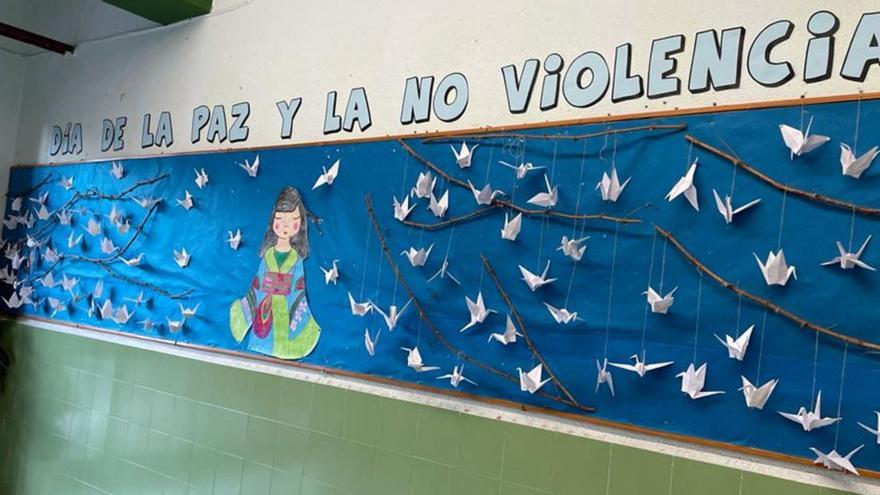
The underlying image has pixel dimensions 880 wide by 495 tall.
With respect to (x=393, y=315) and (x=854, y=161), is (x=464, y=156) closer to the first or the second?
(x=393, y=315)

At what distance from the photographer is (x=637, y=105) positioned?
2.01 meters

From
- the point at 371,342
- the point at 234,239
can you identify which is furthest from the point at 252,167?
the point at 371,342

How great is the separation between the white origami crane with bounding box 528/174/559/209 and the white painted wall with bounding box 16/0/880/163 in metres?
0.22

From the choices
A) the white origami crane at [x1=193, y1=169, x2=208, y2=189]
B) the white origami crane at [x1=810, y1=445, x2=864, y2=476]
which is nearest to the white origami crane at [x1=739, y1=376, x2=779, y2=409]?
the white origami crane at [x1=810, y1=445, x2=864, y2=476]

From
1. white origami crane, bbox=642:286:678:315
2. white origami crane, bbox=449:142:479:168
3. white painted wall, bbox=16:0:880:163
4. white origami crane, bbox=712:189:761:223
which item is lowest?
white origami crane, bbox=642:286:678:315

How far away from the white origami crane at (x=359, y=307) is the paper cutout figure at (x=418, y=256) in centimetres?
24

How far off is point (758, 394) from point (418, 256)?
1146 mm

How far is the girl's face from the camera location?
282cm

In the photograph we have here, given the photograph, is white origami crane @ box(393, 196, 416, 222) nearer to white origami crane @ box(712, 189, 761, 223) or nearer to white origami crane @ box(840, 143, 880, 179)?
white origami crane @ box(712, 189, 761, 223)

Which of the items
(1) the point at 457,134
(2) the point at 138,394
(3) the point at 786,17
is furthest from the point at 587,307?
(2) the point at 138,394

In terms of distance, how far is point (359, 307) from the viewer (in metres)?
2.55

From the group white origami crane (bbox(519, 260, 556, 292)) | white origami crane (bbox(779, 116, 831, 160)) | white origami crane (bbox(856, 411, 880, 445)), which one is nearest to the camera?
white origami crane (bbox(856, 411, 880, 445))

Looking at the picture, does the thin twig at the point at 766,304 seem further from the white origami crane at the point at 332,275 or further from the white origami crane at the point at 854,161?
the white origami crane at the point at 332,275

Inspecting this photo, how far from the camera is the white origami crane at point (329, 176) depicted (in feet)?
8.89
